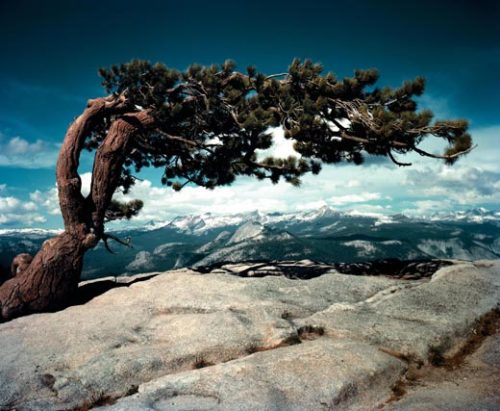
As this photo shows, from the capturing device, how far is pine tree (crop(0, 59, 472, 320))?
15023mm

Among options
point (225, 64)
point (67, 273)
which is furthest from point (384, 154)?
point (67, 273)

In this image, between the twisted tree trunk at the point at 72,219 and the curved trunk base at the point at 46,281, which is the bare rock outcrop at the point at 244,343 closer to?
the curved trunk base at the point at 46,281

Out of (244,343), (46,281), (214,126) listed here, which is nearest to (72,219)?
(46,281)

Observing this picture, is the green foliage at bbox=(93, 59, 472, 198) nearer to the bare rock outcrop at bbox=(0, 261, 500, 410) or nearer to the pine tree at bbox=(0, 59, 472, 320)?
the pine tree at bbox=(0, 59, 472, 320)

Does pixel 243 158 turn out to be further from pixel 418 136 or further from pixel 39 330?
pixel 39 330

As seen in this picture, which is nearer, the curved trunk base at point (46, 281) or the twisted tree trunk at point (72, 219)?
the curved trunk base at point (46, 281)

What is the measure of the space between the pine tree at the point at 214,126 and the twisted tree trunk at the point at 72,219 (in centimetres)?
4

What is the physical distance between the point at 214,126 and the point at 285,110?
147 inches

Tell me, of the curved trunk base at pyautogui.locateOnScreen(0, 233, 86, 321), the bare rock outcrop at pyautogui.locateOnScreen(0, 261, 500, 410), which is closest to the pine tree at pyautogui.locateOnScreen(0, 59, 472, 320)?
the curved trunk base at pyautogui.locateOnScreen(0, 233, 86, 321)

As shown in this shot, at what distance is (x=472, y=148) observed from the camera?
12922mm

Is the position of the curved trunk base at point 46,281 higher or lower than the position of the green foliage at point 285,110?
lower

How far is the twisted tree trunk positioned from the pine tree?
4 centimetres

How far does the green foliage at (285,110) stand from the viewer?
14.2 meters

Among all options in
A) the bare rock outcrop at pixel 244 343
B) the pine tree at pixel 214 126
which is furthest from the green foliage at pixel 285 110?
the bare rock outcrop at pixel 244 343
